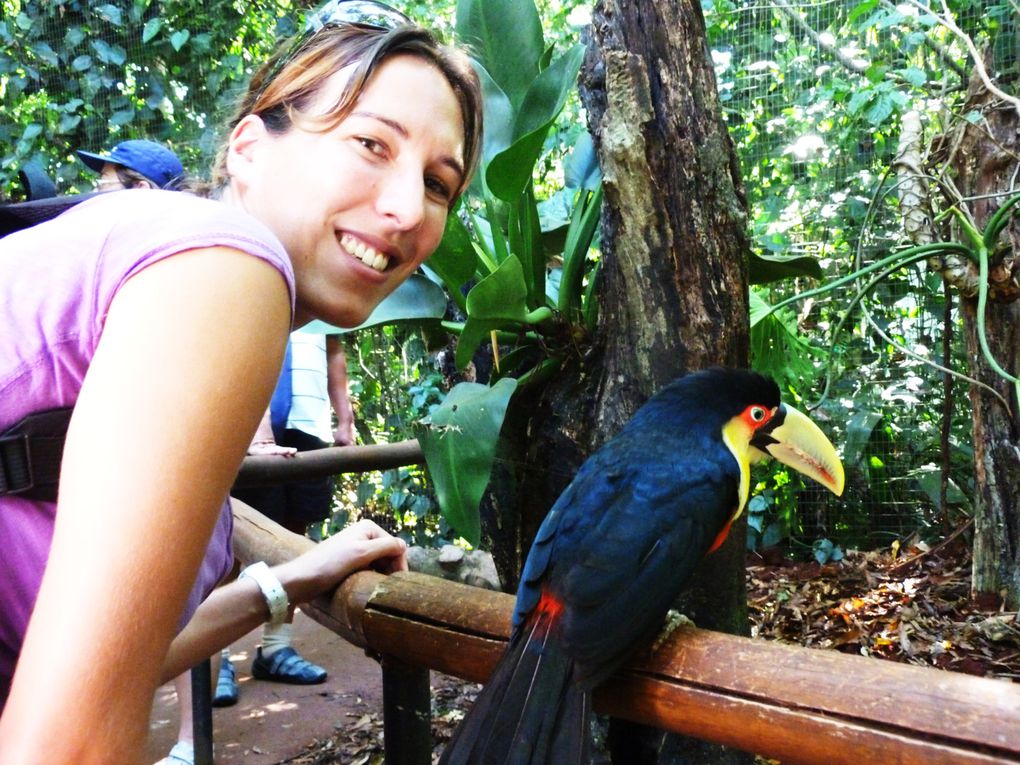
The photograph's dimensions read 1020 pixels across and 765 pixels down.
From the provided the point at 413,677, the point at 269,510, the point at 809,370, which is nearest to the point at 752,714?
the point at 413,677

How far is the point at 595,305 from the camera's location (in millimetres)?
1794

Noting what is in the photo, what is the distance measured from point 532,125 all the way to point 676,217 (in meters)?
0.45

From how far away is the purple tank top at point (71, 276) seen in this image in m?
0.54

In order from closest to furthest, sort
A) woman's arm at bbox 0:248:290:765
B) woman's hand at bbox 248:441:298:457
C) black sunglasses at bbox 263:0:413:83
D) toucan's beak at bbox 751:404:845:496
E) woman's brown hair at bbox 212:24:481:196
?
woman's arm at bbox 0:248:290:765 → woman's brown hair at bbox 212:24:481:196 → black sunglasses at bbox 263:0:413:83 → toucan's beak at bbox 751:404:845:496 → woman's hand at bbox 248:441:298:457

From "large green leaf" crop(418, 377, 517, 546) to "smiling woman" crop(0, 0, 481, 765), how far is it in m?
0.75

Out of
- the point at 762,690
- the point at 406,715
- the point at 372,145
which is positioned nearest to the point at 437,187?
the point at 372,145

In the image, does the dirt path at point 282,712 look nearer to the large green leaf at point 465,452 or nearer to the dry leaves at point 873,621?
the dry leaves at point 873,621

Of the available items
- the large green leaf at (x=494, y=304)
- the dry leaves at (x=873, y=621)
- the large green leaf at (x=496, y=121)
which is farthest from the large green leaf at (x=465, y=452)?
the dry leaves at (x=873, y=621)

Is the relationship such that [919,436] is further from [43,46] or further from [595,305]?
[43,46]

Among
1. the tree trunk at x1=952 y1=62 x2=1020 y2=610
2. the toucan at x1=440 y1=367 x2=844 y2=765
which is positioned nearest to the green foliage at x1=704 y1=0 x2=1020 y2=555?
the tree trunk at x1=952 y1=62 x2=1020 y2=610

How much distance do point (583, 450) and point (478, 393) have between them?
0.24 m

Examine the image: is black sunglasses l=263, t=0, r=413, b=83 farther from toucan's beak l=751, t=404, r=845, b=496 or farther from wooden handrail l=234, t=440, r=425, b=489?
wooden handrail l=234, t=440, r=425, b=489

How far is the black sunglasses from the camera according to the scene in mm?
963

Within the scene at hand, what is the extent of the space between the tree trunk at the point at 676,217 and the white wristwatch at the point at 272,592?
0.70 metres
